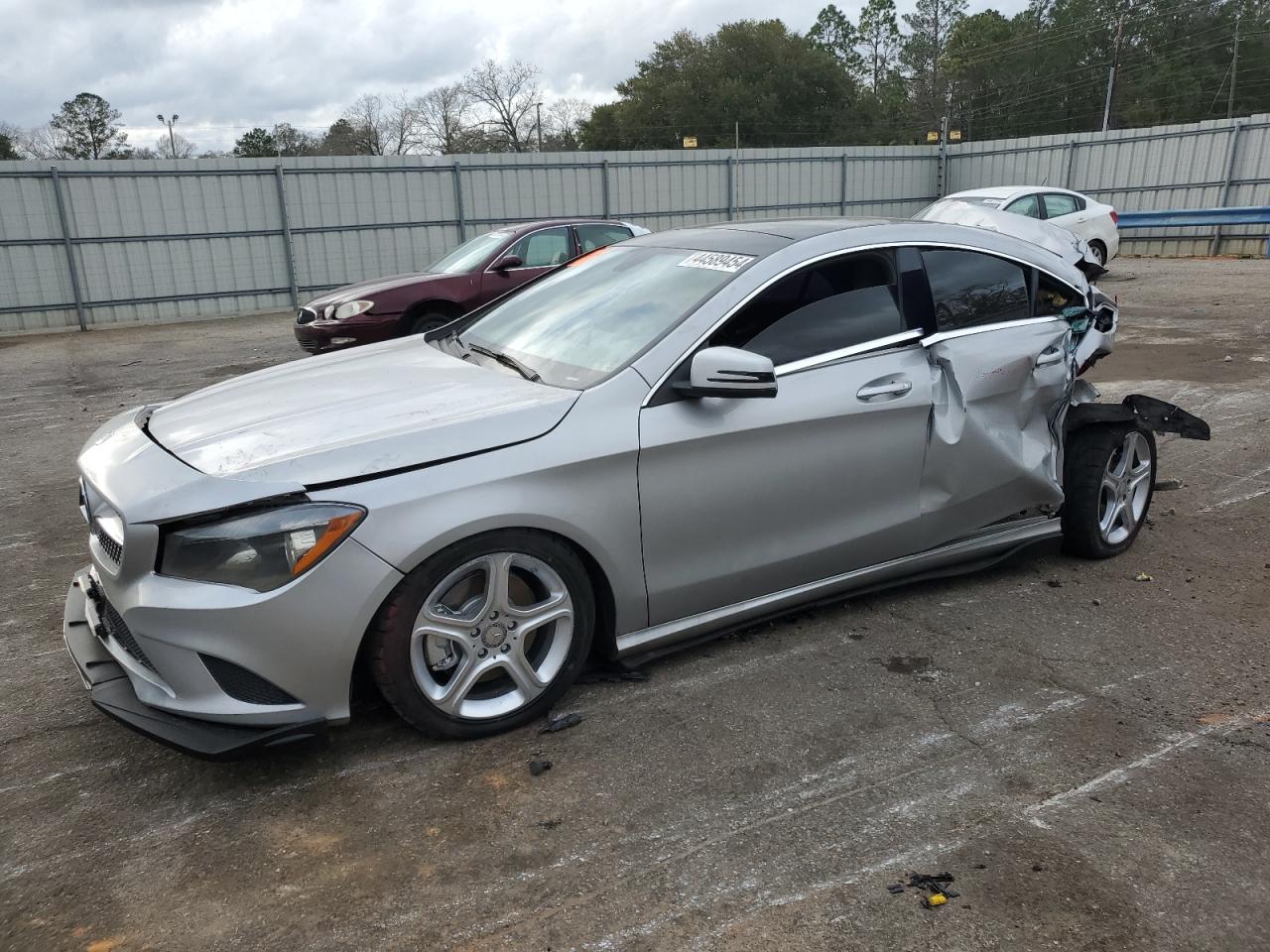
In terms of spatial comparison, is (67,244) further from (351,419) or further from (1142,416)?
(1142,416)

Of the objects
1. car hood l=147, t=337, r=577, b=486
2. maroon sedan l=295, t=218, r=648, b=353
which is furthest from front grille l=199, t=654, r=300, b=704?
maroon sedan l=295, t=218, r=648, b=353

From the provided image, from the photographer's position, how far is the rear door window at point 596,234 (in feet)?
36.0

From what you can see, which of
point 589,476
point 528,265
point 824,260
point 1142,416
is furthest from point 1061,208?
point 589,476

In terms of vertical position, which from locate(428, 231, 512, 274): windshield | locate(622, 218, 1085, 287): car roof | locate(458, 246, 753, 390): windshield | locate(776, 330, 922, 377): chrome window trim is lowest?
locate(428, 231, 512, 274): windshield

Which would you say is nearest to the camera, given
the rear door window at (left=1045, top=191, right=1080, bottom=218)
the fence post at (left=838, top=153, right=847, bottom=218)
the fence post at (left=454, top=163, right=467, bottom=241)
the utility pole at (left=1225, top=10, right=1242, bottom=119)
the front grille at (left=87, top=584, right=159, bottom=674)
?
the front grille at (left=87, top=584, right=159, bottom=674)

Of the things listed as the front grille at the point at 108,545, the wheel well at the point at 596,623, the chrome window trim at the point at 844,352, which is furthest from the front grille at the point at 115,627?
the chrome window trim at the point at 844,352

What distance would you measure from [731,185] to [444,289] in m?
13.8

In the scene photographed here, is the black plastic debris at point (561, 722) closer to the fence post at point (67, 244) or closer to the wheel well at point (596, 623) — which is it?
the wheel well at point (596, 623)

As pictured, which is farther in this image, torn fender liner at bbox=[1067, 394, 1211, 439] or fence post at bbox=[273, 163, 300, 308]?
fence post at bbox=[273, 163, 300, 308]

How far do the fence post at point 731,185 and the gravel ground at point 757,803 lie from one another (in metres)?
19.3

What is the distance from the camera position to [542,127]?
54.8m

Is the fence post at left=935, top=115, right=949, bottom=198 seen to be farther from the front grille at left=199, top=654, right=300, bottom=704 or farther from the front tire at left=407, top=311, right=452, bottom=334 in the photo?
the front grille at left=199, top=654, right=300, bottom=704

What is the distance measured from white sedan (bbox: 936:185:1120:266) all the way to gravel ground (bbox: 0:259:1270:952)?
39.6 ft

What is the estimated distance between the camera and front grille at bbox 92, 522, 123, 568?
2.72 meters
